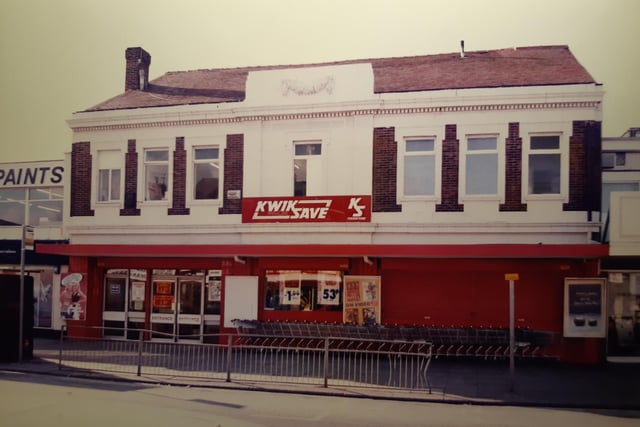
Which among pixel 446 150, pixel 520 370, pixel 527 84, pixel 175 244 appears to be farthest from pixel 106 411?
pixel 527 84

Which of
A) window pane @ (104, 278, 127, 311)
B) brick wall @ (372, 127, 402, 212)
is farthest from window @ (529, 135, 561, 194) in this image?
window pane @ (104, 278, 127, 311)

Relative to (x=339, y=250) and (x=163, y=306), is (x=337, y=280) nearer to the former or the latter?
(x=339, y=250)

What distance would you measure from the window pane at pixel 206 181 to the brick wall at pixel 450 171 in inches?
236

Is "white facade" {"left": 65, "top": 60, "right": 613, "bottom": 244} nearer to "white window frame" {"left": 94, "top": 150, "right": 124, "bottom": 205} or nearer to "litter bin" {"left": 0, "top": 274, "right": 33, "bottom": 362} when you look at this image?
"white window frame" {"left": 94, "top": 150, "right": 124, "bottom": 205}

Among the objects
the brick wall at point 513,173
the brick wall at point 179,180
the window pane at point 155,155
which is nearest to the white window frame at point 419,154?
the brick wall at point 513,173

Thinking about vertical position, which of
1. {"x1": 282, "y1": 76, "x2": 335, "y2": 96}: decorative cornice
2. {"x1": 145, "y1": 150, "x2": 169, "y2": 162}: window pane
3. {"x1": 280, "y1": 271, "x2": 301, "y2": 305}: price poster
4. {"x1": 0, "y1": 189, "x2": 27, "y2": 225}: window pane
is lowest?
{"x1": 280, "y1": 271, "x2": 301, "y2": 305}: price poster

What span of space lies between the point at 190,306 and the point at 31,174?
579 centimetres

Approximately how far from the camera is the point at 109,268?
1769 centimetres

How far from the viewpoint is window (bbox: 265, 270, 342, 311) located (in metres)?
16.1

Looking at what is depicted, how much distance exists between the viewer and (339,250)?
596 inches

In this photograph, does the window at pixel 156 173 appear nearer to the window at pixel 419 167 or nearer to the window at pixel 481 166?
the window at pixel 419 167

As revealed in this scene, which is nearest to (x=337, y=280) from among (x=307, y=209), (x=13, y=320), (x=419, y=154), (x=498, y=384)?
(x=307, y=209)

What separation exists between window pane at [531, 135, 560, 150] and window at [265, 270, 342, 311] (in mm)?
5845

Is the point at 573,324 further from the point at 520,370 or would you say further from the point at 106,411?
the point at 106,411
